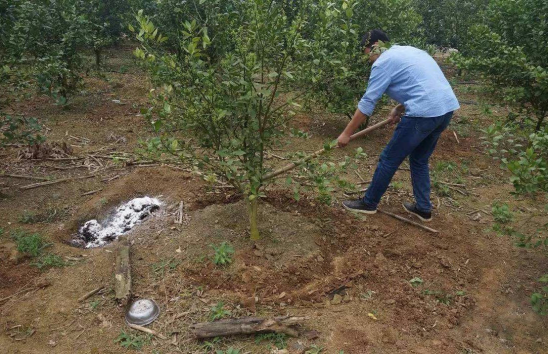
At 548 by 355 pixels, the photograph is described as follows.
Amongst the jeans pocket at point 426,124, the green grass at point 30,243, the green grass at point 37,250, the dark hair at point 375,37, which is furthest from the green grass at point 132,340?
the dark hair at point 375,37

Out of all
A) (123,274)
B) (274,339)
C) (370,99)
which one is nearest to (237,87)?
(370,99)

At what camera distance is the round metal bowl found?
10.4 feet

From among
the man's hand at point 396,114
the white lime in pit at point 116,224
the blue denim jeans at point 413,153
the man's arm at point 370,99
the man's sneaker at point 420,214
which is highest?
the man's arm at point 370,99

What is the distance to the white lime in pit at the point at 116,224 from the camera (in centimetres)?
434

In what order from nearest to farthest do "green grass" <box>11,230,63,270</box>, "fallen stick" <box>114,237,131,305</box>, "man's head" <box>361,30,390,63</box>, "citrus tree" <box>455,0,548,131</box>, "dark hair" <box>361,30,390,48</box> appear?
"fallen stick" <box>114,237,131,305</box>
"green grass" <box>11,230,63,270</box>
"man's head" <box>361,30,390,63</box>
"dark hair" <box>361,30,390,48</box>
"citrus tree" <box>455,0,548,131</box>

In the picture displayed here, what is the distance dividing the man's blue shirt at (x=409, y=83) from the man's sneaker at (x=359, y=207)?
3.75 feet

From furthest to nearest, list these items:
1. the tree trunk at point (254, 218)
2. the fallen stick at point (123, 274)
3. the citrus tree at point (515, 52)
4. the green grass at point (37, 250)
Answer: the citrus tree at point (515, 52) < the tree trunk at point (254, 218) < the green grass at point (37, 250) < the fallen stick at point (123, 274)

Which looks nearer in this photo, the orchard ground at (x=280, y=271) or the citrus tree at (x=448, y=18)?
the orchard ground at (x=280, y=271)

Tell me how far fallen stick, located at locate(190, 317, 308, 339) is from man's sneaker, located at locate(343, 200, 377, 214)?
191cm

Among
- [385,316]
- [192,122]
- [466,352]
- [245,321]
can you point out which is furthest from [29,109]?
[466,352]

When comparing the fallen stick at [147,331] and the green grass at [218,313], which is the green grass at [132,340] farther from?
the green grass at [218,313]

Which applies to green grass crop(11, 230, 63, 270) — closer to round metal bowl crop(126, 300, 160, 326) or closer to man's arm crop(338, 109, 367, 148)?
round metal bowl crop(126, 300, 160, 326)

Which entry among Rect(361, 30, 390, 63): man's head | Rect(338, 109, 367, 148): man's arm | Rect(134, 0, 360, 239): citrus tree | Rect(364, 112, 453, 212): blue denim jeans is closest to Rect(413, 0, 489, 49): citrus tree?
Rect(361, 30, 390, 63): man's head

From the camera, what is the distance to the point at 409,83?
402 centimetres
